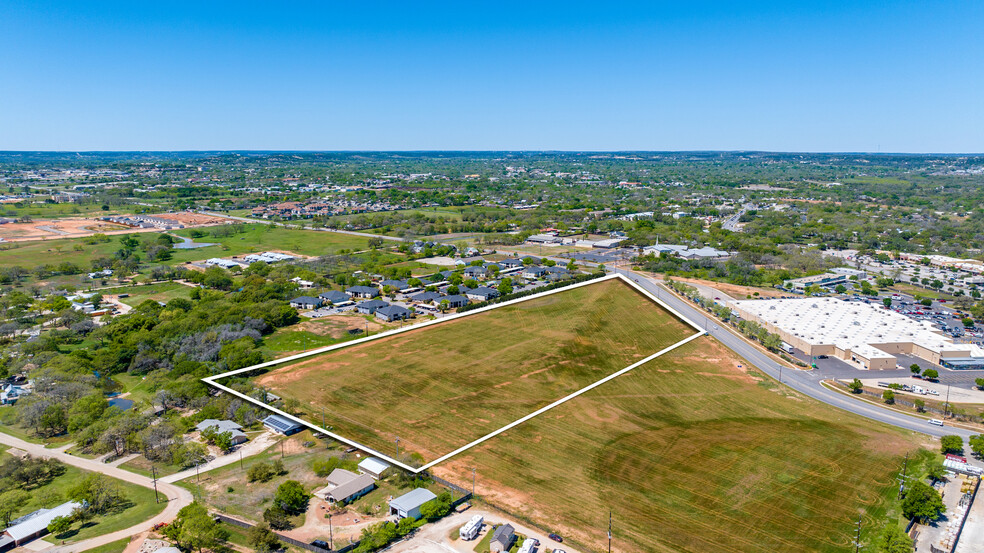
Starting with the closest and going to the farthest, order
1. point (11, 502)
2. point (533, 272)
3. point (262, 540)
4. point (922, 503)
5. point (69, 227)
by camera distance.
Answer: point (262, 540) → point (922, 503) → point (11, 502) → point (533, 272) → point (69, 227)

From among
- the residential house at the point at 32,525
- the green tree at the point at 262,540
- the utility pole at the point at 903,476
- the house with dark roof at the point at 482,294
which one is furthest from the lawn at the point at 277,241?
the utility pole at the point at 903,476

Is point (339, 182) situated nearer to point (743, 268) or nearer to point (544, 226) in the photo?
point (544, 226)

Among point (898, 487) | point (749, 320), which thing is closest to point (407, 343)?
point (898, 487)

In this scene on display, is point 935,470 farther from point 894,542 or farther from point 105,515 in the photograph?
point 105,515

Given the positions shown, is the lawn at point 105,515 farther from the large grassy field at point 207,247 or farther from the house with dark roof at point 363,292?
the large grassy field at point 207,247

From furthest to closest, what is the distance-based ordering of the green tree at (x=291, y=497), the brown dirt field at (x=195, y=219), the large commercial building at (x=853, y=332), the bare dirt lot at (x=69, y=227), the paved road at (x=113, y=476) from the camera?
the brown dirt field at (x=195, y=219) < the bare dirt lot at (x=69, y=227) < the large commercial building at (x=853, y=332) < the green tree at (x=291, y=497) < the paved road at (x=113, y=476)

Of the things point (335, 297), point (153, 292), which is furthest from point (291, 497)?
point (153, 292)
